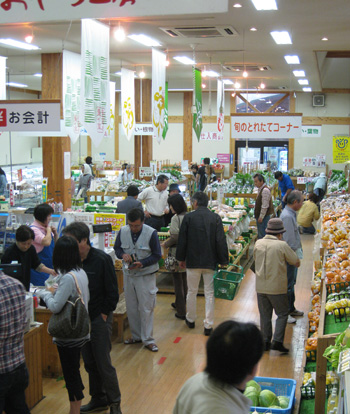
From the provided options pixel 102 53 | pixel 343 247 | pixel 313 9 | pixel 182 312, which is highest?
pixel 313 9

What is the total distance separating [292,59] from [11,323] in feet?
39.1

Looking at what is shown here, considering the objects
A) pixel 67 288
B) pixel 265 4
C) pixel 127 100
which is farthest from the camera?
pixel 127 100

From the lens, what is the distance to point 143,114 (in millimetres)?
18703

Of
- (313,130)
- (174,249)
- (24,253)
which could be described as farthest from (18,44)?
(313,130)

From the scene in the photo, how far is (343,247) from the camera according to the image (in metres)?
6.74

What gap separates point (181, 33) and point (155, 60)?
34.5 inches

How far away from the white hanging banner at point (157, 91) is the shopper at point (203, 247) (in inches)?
185

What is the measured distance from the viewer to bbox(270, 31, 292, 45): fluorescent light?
10.4m

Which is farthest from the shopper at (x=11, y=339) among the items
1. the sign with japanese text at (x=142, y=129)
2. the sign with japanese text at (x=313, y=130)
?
the sign with japanese text at (x=313, y=130)

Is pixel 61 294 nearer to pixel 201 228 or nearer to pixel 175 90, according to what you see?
pixel 201 228

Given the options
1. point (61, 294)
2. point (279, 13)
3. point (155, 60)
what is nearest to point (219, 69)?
point (155, 60)

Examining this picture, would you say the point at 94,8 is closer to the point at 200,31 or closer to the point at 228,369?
the point at 228,369

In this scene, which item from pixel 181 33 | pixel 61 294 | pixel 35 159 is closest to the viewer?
pixel 61 294

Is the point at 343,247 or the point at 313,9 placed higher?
the point at 313,9
